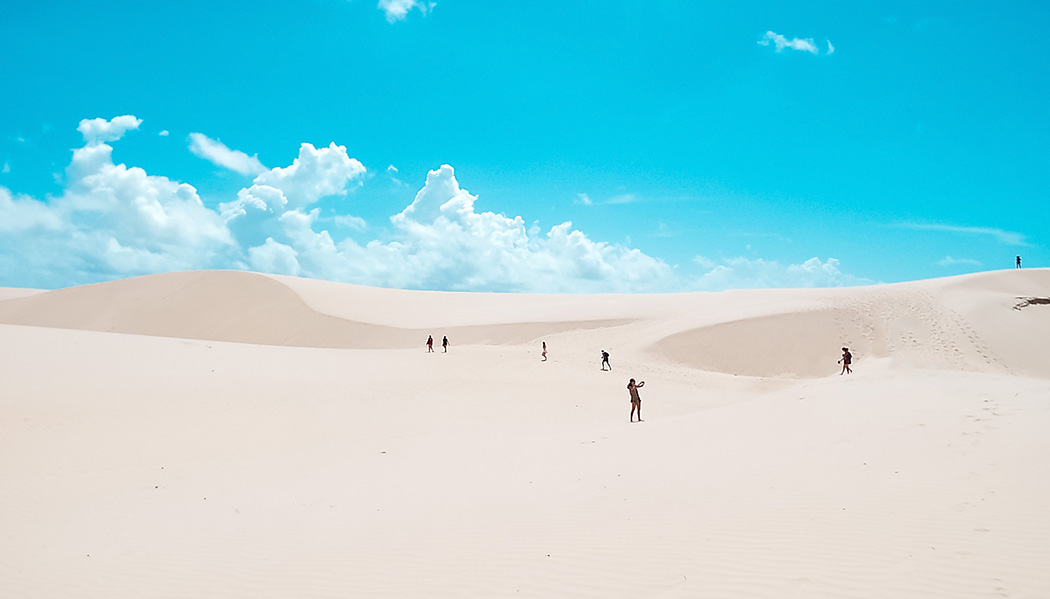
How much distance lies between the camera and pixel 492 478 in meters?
9.30

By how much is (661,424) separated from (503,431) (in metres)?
3.90

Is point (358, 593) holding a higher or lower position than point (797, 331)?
lower

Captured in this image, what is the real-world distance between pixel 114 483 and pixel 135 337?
57.2ft

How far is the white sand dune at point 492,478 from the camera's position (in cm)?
540

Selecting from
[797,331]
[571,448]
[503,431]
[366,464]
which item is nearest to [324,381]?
[503,431]

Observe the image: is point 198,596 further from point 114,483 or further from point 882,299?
point 882,299

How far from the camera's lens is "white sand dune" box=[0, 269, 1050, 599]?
540 centimetres

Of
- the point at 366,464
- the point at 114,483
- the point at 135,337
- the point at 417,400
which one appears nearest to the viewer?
the point at 114,483

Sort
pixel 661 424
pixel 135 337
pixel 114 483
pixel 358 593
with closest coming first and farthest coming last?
1. pixel 358 593
2. pixel 114 483
3. pixel 661 424
4. pixel 135 337

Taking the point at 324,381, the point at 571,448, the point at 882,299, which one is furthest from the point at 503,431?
the point at 882,299

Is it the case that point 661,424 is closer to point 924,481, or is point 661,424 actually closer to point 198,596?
point 924,481

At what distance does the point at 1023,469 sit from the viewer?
7270mm

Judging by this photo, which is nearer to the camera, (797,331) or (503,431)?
(503,431)

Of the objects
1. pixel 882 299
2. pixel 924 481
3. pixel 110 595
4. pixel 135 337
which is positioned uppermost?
pixel 882 299
